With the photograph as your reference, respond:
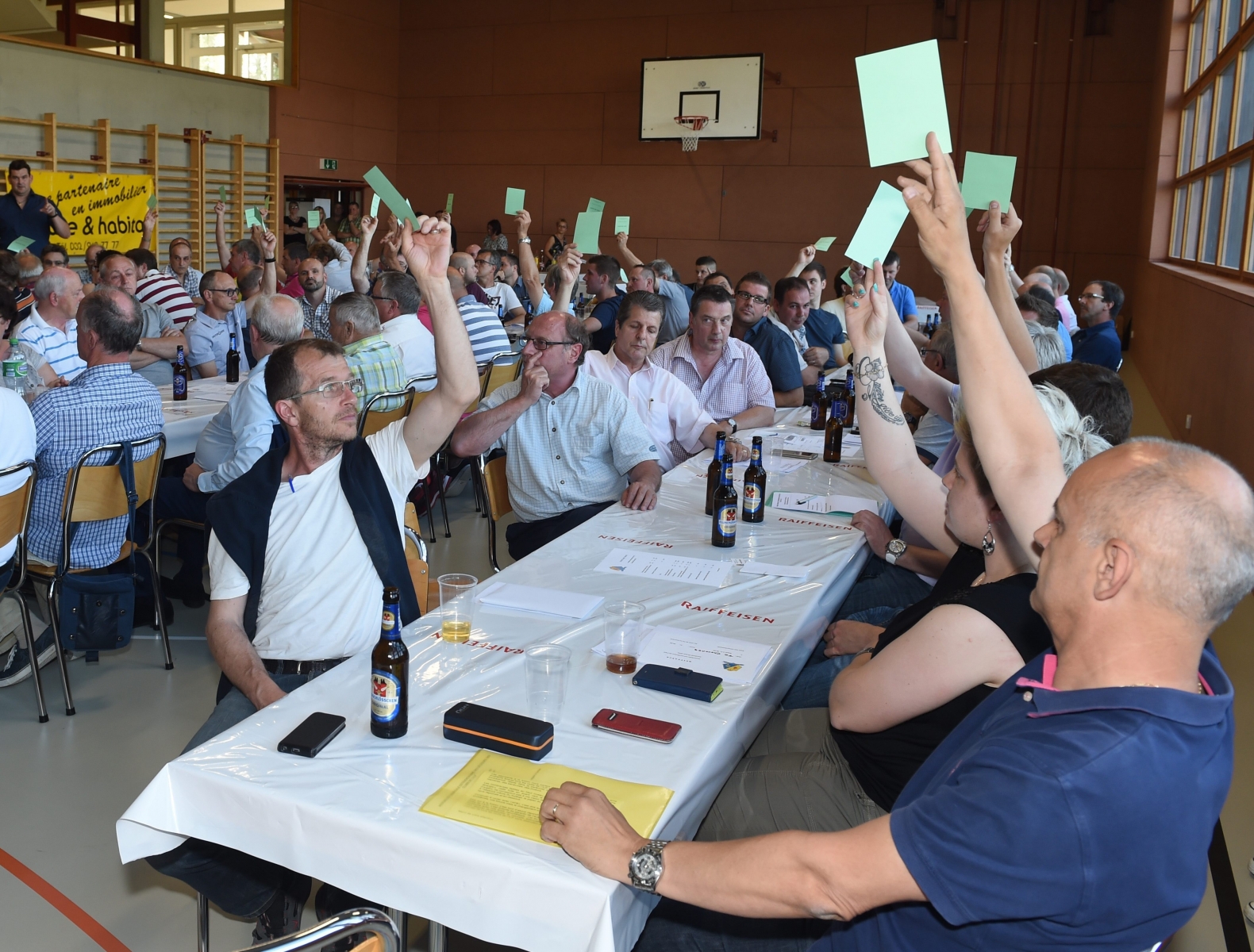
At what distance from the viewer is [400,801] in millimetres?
1539

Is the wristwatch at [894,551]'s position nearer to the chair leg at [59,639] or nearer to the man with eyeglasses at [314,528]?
the man with eyeglasses at [314,528]

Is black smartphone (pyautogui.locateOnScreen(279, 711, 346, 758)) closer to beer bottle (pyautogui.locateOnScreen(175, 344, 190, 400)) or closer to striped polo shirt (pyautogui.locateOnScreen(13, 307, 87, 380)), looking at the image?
beer bottle (pyautogui.locateOnScreen(175, 344, 190, 400))

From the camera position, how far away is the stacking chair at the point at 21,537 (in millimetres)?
3119

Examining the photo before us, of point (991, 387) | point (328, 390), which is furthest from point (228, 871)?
point (991, 387)

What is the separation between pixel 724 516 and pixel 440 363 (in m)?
0.94

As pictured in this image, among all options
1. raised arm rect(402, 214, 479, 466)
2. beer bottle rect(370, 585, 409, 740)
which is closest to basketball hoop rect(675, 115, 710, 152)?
raised arm rect(402, 214, 479, 466)

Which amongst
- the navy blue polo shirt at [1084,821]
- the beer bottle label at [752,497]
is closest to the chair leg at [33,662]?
the beer bottle label at [752,497]

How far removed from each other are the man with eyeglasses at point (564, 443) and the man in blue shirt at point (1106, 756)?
2.50m

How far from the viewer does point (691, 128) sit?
44.9ft

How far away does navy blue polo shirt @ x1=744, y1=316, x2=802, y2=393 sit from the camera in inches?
223

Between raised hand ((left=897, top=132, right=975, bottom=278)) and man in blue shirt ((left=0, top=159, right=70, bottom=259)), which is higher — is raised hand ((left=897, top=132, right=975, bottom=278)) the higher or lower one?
the lower one

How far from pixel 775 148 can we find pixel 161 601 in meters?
11.4

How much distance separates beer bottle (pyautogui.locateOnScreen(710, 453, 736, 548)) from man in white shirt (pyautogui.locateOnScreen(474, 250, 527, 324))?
6.69 metres

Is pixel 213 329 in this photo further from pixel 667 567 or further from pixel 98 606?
pixel 667 567
